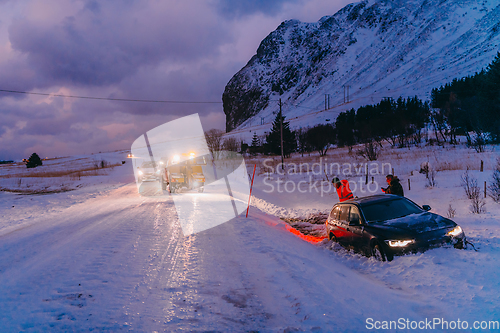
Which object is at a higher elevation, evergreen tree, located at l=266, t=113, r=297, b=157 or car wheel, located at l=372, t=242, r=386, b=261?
evergreen tree, located at l=266, t=113, r=297, b=157

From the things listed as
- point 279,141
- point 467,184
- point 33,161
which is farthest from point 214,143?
point 467,184

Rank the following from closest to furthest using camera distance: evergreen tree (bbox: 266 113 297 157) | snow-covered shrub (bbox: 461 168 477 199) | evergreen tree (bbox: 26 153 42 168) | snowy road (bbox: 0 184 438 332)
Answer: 1. snowy road (bbox: 0 184 438 332)
2. snow-covered shrub (bbox: 461 168 477 199)
3. evergreen tree (bbox: 266 113 297 157)
4. evergreen tree (bbox: 26 153 42 168)

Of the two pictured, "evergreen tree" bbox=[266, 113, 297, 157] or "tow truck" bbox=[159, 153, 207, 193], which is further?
"evergreen tree" bbox=[266, 113, 297, 157]

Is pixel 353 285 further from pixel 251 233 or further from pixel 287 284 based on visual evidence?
pixel 251 233

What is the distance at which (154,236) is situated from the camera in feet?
25.1

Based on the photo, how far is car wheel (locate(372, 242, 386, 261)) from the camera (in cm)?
554

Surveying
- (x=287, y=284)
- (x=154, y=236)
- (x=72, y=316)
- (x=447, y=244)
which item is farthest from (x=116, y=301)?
(x=447, y=244)

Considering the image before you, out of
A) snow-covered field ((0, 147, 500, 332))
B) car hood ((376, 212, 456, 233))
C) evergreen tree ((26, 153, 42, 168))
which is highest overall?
evergreen tree ((26, 153, 42, 168))

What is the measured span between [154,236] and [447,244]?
7259mm

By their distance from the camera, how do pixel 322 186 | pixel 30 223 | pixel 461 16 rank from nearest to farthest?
pixel 30 223 → pixel 322 186 → pixel 461 16

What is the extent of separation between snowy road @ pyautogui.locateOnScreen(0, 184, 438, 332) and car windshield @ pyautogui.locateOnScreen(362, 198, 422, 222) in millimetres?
1474

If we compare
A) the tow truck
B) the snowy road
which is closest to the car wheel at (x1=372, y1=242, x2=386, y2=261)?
the snowy road

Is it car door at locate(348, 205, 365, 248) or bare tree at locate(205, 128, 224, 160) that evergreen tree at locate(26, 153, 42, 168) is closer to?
bare tree at locate(205, 128, 224, 160)

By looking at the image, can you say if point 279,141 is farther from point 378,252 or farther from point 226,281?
point 226,281
